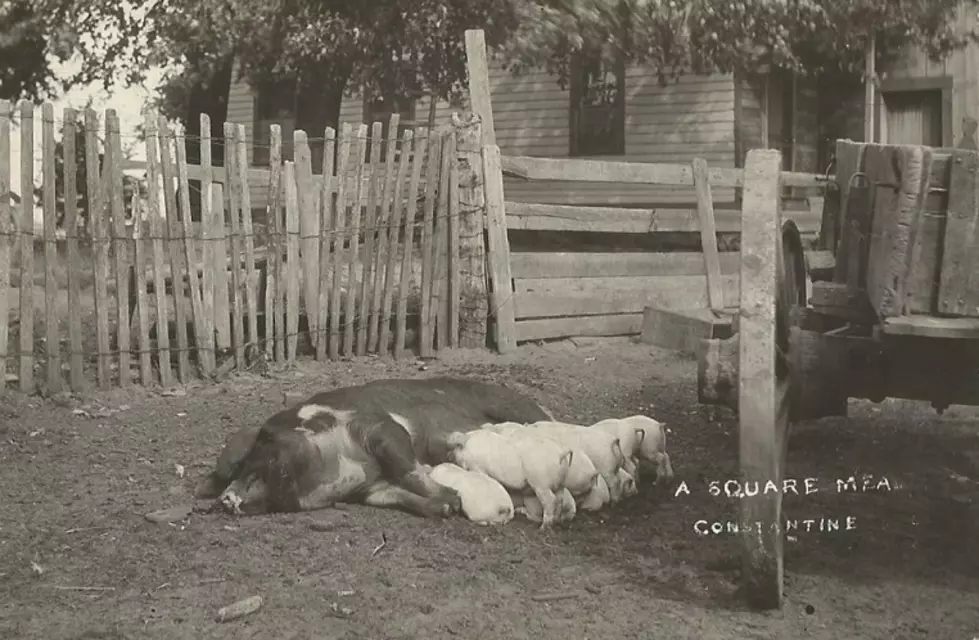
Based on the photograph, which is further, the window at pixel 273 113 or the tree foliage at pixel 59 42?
the window at pixel 273 113

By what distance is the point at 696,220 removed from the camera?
10.4 metres

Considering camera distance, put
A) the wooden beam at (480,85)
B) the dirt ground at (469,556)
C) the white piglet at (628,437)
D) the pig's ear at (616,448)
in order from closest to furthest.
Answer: the dirt ground at (469,556)
the pig's ear at (616,448)
the white piglet at (628,437)
the wooden beam at (480,85)

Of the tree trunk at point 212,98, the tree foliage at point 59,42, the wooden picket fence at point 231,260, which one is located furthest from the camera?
the tree trunk at point 212,98

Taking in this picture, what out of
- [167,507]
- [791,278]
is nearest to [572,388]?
[791,278]

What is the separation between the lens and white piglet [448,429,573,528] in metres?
4.19

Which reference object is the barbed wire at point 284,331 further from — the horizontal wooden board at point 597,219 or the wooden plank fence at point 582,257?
the horizontal wooden board at point 597,219

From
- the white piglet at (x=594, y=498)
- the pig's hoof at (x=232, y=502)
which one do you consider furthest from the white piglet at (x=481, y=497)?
the pig's hoof at (x=232, y=502)

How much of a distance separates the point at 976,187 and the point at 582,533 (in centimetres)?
183

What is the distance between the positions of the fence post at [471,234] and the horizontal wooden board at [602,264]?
436mm

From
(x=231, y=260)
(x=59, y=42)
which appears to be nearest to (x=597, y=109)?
(x=59, y=42)

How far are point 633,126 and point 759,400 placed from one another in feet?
48.9

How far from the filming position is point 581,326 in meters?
8.90

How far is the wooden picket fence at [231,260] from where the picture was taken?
→ 6039 mm

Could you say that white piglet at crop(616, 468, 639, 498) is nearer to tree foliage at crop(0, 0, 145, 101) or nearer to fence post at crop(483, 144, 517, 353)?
fence post at crop(483, 144, 517, 353)
